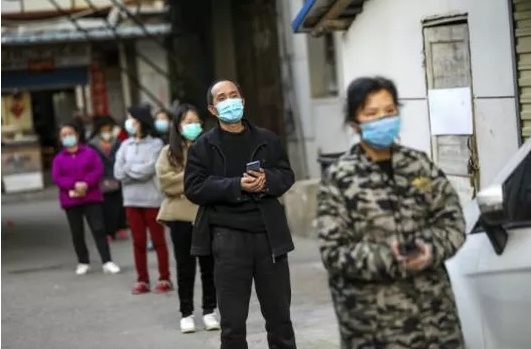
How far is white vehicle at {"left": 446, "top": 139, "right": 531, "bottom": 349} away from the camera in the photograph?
509cm

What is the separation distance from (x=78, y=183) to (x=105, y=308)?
1.96 meters

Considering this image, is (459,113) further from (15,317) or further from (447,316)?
(447,316)

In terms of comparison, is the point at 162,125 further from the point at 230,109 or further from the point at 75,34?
the point at 75,34

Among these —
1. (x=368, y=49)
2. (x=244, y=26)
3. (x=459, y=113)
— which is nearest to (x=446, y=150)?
(x=459, y=113)

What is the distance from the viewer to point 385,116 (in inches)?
172

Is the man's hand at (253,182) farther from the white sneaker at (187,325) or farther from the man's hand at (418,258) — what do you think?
the white sneaker at (187,325)

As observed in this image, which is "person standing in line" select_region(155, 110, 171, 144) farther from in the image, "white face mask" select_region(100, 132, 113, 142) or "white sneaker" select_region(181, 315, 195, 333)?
"white face mask" select_region(100, 132, 113, 142)

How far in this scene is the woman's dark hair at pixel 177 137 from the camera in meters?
8.36

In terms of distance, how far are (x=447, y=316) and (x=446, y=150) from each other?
16.9ft

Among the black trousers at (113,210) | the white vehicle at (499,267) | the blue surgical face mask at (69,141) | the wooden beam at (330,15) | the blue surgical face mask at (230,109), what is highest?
the wooden beam at (330,15)

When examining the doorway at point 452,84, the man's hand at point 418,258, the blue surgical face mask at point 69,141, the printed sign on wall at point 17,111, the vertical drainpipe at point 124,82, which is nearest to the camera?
the man's hand at point 418,258

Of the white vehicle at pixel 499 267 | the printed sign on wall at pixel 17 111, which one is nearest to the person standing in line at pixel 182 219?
the white vehicle at pixel 499 267

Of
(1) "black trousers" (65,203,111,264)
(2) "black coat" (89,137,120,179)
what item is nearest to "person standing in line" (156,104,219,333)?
(1) "black trousers" (65,203,111,264)

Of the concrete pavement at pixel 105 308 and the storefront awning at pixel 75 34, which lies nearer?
the concrete pavement at pixel 105 308
